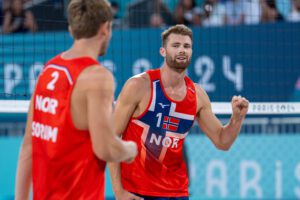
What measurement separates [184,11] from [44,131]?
6.59 m

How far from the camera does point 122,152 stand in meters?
3.56

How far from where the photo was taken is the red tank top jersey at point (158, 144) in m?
5.57

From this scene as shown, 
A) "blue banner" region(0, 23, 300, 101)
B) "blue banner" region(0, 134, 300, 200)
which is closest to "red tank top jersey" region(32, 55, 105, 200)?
"blue banner" region(0, 23, 300, 101)

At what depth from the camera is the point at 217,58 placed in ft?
29.0

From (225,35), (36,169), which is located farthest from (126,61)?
(36,169)

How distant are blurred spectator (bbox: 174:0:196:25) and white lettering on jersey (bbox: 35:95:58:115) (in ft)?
20.7

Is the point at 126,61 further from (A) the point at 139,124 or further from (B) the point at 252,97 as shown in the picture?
(A) the point at 139,124

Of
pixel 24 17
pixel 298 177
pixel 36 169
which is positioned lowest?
pixel 298 177

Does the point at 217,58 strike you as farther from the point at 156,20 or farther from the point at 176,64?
the point at 176,64

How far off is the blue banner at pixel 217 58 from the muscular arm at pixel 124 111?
9.90ft

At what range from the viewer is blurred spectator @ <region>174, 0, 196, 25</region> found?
32.7 feet

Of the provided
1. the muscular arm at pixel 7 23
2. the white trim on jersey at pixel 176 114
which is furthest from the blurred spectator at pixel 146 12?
the white trim on jersey at pixel 176 114

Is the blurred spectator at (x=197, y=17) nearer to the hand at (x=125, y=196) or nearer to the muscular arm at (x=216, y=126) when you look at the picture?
the muscular arm at (x=216, y=126)

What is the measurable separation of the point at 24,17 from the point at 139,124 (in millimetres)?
4711
